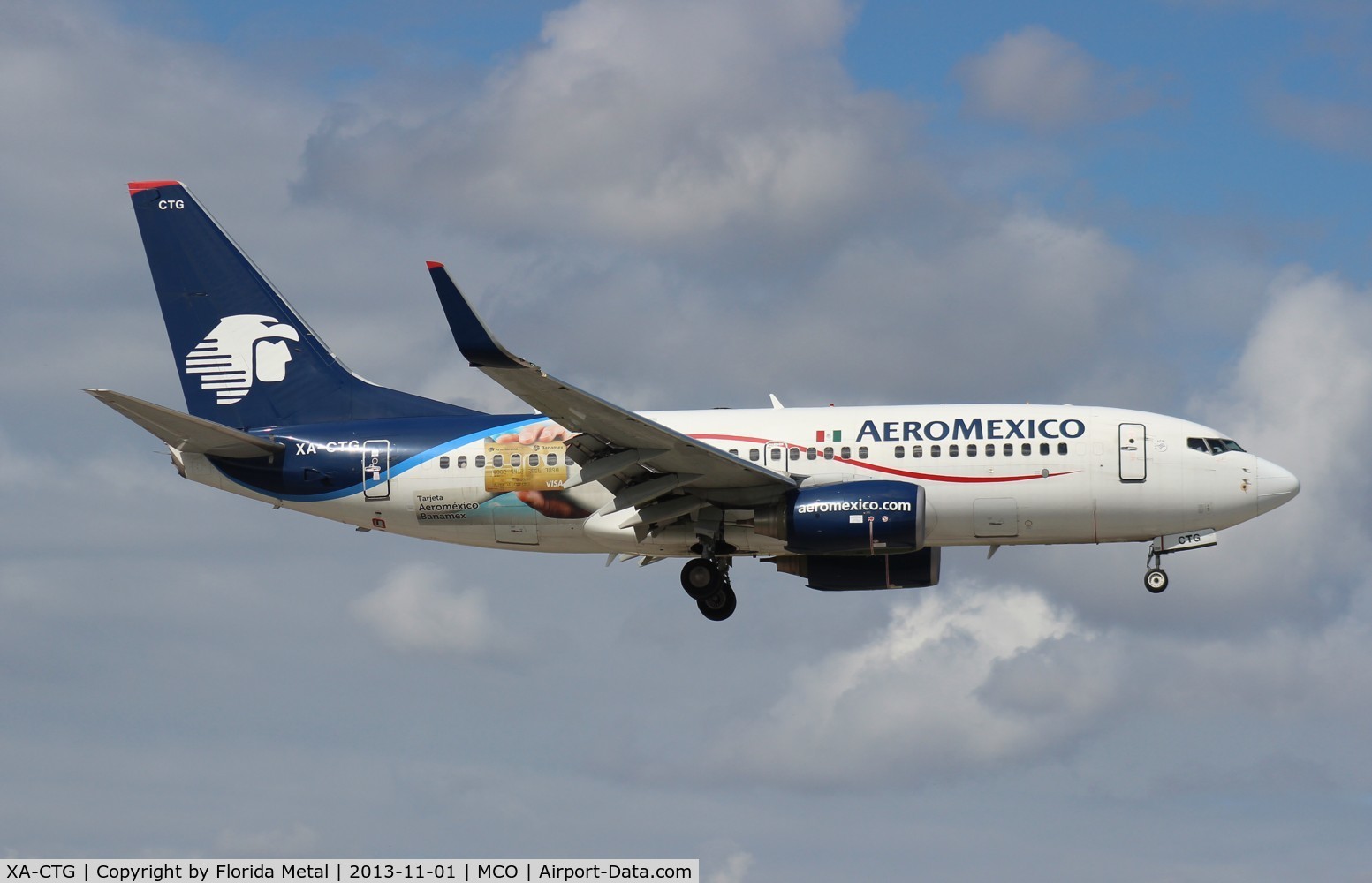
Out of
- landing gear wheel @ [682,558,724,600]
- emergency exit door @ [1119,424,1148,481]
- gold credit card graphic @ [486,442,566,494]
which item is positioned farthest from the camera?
landing gear wheel @ [682,558,724,600]

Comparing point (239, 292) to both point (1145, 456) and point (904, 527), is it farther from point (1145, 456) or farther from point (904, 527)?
point (1145, 456)

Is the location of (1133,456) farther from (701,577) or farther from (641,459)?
(641,459)

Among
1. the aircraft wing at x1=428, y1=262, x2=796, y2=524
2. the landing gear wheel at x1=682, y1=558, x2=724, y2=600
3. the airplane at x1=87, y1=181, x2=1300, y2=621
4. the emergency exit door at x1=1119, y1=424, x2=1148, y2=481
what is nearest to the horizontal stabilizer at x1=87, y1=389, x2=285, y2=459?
the airplane at x1=87, y1=181, x2=1300, y2=621

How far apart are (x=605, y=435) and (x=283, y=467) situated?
9.37 metres

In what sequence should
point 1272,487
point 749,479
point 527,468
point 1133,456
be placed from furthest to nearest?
point 527,468 < point 1272,487 < point 1133,456 < point 749,479

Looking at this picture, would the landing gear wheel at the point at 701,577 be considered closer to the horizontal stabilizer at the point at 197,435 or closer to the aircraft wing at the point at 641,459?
the aircraft wing at the point at 641,459

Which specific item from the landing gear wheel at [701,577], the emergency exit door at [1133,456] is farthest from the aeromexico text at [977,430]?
the landing gear wheel at [701,577]

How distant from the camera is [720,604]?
42.0 m

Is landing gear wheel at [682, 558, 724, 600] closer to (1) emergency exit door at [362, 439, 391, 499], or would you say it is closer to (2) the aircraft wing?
(2) the aircraft wing

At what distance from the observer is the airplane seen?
126ft

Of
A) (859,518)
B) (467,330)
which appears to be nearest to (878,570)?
(859,518)

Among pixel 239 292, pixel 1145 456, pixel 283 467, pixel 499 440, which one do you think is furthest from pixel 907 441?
pixel 239 292

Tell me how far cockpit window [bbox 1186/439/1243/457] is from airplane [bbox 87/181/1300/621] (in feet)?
0.18

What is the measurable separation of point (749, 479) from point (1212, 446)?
1133cm
